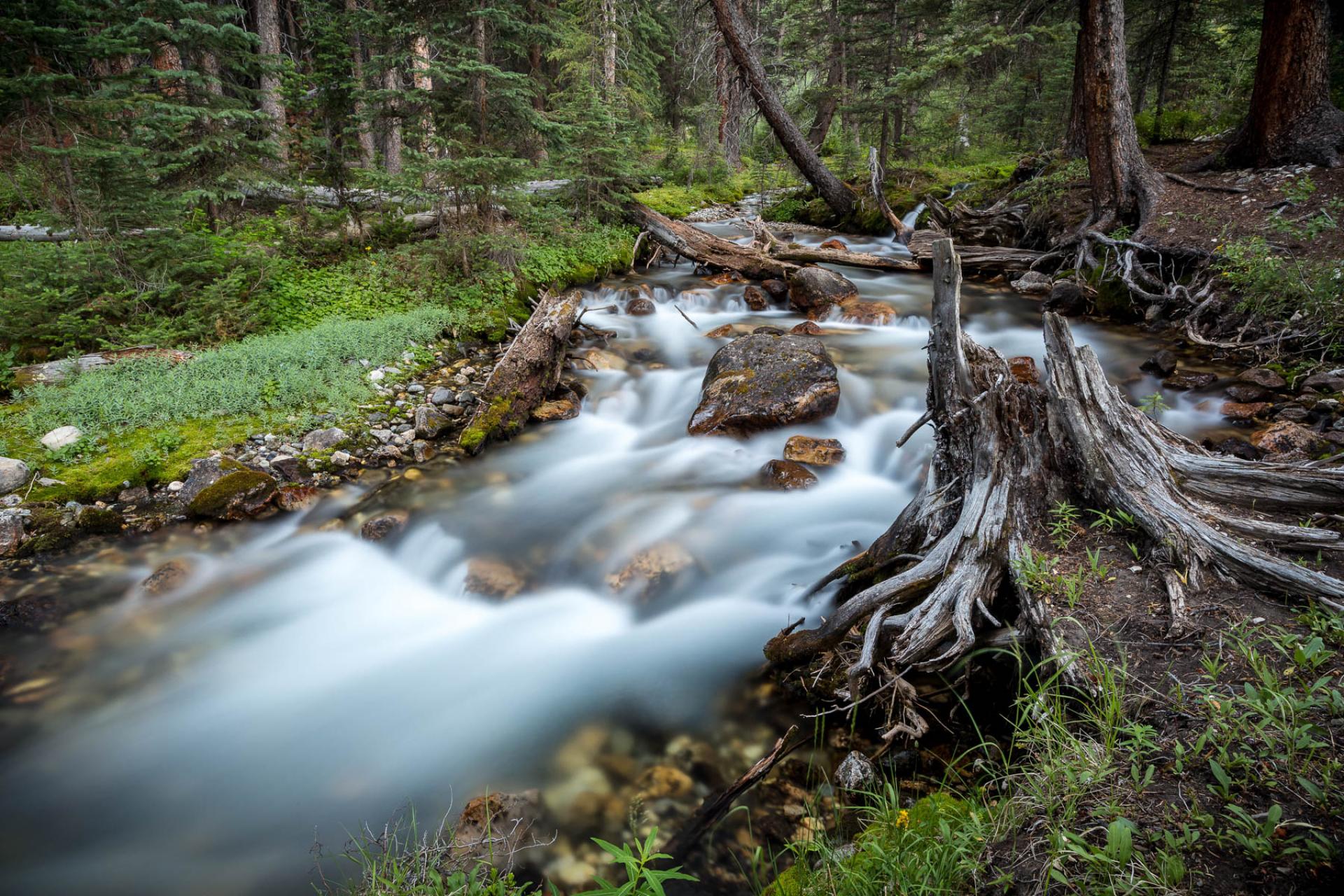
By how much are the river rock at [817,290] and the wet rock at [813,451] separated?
13.2ft

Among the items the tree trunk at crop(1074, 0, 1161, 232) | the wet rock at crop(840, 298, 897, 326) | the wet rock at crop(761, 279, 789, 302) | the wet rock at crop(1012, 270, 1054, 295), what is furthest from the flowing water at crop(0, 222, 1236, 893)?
the wet rock at crop(761, 279, 789, 302)

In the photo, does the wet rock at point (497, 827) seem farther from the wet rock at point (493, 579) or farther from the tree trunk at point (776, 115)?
the tree trunk at point (776, 115)

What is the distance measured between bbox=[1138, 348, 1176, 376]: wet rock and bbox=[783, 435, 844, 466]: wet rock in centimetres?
365

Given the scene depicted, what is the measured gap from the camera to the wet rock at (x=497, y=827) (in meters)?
2.91

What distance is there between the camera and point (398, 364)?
775cm

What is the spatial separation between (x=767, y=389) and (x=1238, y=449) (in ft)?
13.4

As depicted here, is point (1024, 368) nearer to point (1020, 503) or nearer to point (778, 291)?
point (1020, 503)

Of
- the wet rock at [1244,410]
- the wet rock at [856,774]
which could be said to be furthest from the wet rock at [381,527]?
the wet rock at [1244,410]

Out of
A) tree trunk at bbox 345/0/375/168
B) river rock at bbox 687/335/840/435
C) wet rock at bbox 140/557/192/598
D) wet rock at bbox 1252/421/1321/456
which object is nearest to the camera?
wet rock at bbox 1252/421/1321/456

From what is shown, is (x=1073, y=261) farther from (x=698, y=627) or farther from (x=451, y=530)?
(x=451, y=530)

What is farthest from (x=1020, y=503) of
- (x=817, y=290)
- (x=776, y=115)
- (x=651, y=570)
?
(x=776, y=115)

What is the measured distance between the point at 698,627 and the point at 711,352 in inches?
196

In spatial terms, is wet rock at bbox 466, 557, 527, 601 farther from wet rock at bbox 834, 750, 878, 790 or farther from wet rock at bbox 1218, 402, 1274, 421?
wet rock at bbox 1218, 402, 1274, 421

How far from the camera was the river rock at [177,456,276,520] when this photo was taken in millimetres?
5609
